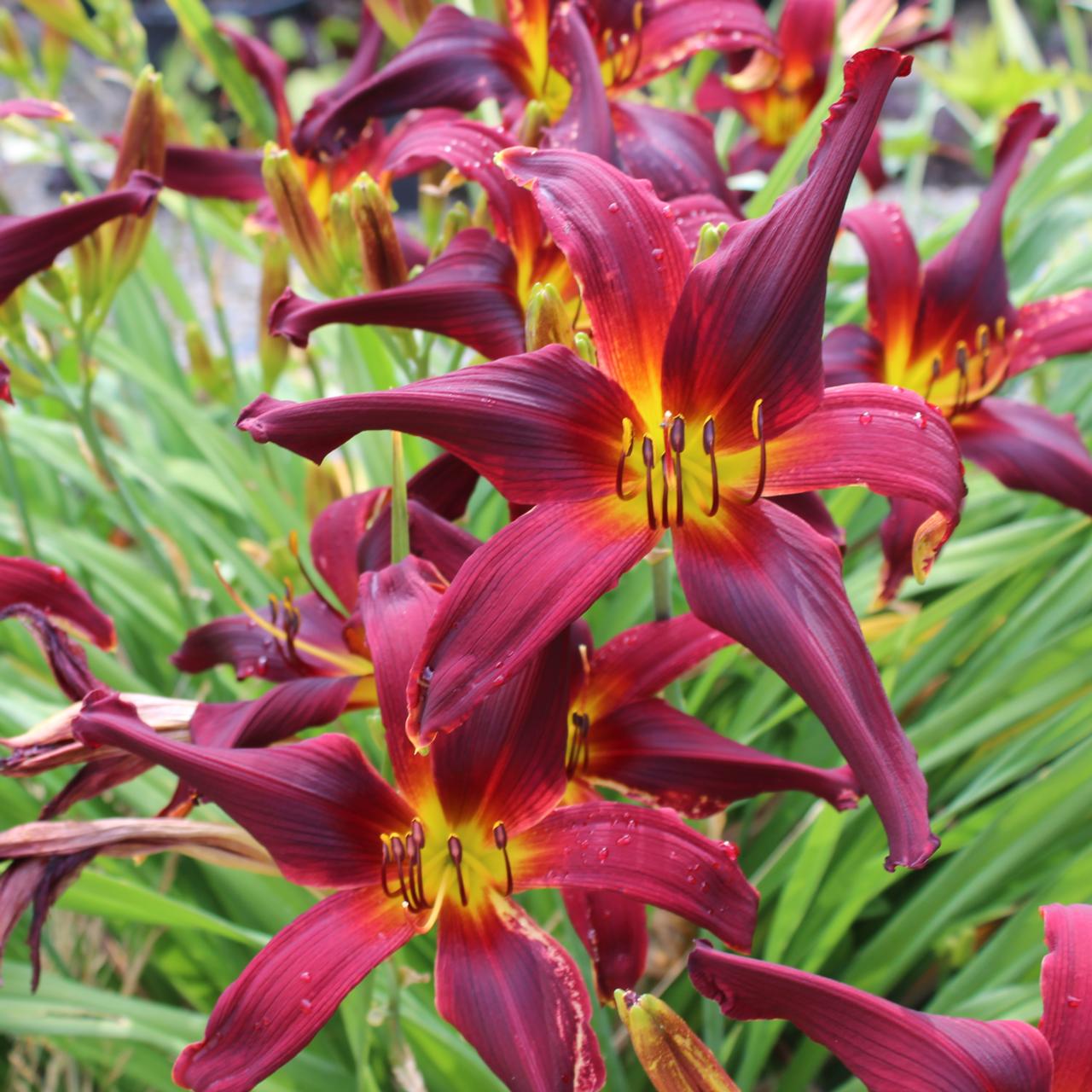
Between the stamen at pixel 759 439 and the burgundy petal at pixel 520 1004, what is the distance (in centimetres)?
25

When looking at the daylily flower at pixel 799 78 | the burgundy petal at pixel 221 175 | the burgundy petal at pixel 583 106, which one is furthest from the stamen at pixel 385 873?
the daylily flower at pixel 799 78

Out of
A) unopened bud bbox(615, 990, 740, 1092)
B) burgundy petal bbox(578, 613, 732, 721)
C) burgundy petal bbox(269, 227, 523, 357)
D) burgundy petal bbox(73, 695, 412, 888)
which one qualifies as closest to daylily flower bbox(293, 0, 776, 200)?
burgundy petal bbox(269, 227, 523, 357)

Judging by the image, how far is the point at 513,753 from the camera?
62 centimetres

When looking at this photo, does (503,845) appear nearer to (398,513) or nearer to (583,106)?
(398,513)

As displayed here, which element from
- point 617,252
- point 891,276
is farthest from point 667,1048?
point 891,276

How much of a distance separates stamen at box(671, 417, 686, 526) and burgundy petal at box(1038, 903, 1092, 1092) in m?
0.28

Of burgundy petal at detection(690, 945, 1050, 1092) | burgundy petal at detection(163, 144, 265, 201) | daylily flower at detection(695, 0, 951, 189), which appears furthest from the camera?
daylily flower at detection(695, 0, 951, 189)

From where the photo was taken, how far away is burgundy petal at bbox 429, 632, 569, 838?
2.00 ft

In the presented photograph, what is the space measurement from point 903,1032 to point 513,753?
0.23 metres

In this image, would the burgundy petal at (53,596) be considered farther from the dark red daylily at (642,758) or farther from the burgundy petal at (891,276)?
the burgundy petal at (891,276)

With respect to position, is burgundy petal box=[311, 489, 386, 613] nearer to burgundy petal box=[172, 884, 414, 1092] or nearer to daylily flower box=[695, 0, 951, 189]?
burgundy petal box=[172, 884, 414, 1092]

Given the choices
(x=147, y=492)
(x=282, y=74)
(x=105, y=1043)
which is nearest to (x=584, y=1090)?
(x=105, y=1043)

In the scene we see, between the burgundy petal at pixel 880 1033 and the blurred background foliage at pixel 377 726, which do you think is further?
the blurred background foliage at pixel 377 726

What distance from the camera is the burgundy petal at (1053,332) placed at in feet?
3.04
